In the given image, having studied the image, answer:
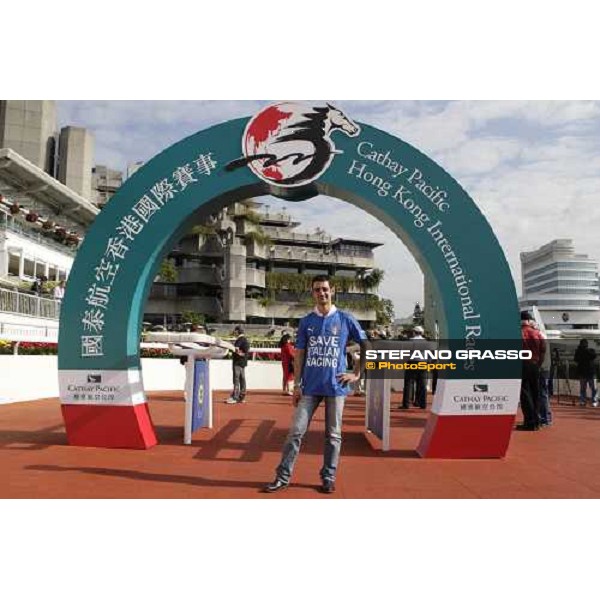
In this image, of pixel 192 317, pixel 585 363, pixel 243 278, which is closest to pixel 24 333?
pixel 585 363

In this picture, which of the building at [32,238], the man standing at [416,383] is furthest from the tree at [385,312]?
the man standing at [416,383]

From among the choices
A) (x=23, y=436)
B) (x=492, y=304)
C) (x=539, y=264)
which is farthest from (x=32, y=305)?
(x=539, y=264)

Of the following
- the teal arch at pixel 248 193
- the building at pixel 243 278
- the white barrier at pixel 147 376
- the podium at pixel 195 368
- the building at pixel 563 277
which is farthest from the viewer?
the building at pixel 563 277

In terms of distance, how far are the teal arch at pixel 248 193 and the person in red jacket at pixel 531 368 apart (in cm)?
241

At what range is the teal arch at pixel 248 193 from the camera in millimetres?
5980

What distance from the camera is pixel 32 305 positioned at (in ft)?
55.8

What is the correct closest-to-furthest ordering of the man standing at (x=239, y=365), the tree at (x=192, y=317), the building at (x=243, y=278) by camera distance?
the man standing at (x=239, y=365) < the tree at (x=192, y=317) < the building at (x=243, y=278)

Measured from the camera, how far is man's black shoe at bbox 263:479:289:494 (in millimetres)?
4372

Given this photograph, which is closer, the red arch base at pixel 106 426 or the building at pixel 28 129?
the red arch base at pixel 106 426

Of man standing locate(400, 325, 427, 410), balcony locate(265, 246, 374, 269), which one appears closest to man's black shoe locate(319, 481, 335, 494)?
man standing locate(400, 325, 427, 410)

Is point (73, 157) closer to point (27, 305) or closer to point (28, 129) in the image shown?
point (28, 129)

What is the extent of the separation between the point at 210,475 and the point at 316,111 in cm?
392

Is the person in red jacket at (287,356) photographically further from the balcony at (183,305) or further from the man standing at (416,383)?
the balcony at (183,305)

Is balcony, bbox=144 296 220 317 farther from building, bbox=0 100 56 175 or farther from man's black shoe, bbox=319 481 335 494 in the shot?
man's black shoe, bbox=319 481 335 494
